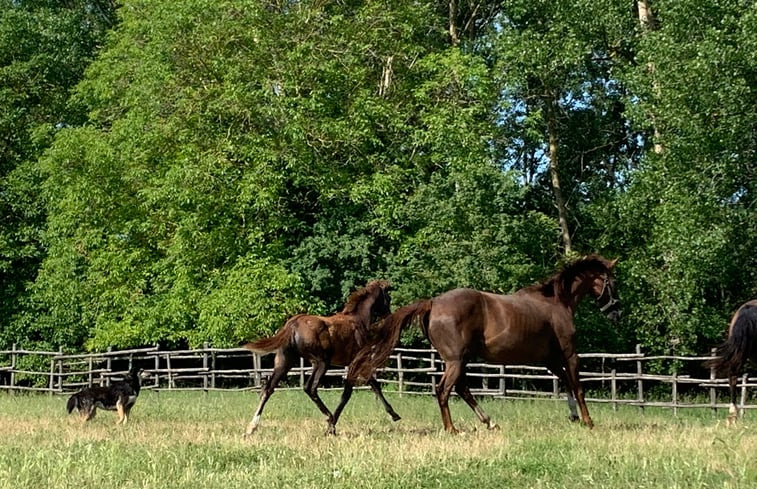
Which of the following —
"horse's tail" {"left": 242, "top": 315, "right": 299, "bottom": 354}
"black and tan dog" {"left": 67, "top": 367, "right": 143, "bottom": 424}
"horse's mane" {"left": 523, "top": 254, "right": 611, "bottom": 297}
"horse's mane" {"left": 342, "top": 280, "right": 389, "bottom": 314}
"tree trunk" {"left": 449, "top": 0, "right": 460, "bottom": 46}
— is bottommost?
"black and tan dog" {"left": 67, "top": 367, "right": 143, "bottom": 424}

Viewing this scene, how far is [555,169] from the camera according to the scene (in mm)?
26000

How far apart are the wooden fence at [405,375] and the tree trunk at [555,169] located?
347 centimetres

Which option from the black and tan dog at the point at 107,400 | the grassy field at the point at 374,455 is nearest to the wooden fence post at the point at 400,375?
the grassy field at the point at 374,455

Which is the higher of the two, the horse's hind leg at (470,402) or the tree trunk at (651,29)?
the tree trunk at (651,29)

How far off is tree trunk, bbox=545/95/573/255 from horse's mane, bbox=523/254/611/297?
1267 cm

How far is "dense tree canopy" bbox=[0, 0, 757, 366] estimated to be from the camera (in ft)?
68.2

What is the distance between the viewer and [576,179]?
91.2 ft

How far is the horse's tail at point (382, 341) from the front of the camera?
10945mm

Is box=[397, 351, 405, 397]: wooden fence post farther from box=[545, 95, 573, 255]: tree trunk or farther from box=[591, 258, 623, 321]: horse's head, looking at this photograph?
box=[591, 258, 623, 321]: horse's head

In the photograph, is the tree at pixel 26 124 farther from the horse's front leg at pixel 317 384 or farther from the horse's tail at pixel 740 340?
the horse's tail at pixel 740 340

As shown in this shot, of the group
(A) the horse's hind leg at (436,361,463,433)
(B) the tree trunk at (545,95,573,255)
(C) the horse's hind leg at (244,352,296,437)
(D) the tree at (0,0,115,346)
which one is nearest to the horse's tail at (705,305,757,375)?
(A) the horse's hind leg at (436,361,463,433)

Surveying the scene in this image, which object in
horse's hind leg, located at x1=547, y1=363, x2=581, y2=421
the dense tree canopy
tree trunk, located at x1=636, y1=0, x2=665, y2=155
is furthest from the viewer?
tree trunk, located at x1=636, y1=0, x2=665, y2=155

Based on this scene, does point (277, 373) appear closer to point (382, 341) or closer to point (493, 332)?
point (382, 341)

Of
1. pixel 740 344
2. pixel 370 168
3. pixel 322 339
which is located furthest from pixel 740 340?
pixel 370 168
